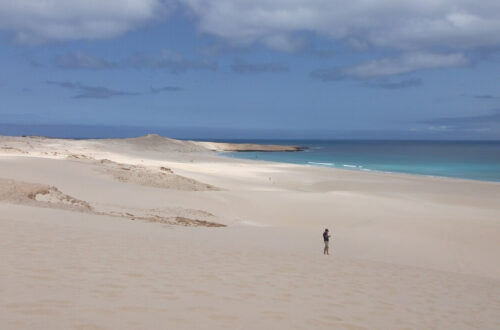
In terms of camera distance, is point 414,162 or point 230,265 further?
point 414,162

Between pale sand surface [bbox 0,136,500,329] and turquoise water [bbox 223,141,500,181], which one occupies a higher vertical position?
turquoise water [bbox 223,141,500,181]

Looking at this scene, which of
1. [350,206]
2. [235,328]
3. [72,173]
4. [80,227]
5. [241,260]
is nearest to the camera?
[235,328]

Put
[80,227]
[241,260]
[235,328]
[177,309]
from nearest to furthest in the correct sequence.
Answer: [235,328] → [177,309] → [241,260] → [80,227]

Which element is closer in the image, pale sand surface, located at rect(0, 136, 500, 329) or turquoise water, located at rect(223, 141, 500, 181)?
pale sand surface, located at rect(0, 136, 500, 329)

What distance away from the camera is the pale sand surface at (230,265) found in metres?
5.58

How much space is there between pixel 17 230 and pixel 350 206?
56.8 feet

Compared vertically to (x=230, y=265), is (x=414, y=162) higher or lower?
higher

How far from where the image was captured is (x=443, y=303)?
25.1ft

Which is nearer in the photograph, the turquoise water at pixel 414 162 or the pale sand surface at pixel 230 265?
the pale sand surface at pixel 230 265

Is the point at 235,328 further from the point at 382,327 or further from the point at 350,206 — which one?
the point at 350,206

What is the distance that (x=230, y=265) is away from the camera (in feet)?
28.7

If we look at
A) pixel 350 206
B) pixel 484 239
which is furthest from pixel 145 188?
pixel 484 239

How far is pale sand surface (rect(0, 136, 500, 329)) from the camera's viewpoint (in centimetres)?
558

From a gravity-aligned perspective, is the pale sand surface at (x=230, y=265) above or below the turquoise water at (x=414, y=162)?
below
